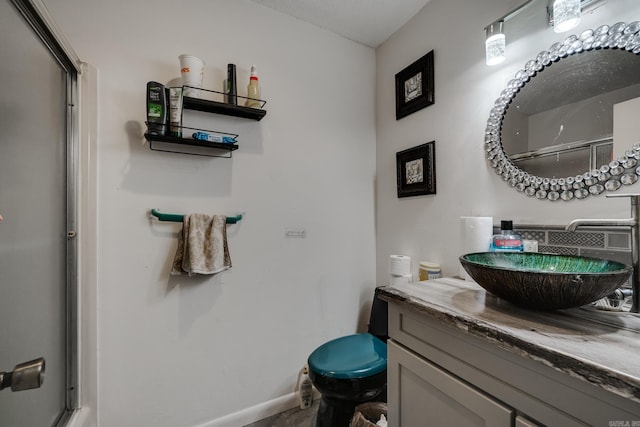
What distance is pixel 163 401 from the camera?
1.20m

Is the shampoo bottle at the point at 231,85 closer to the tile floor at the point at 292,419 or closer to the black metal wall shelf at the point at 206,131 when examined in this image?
the black metal wall shelf at the point at 206,131

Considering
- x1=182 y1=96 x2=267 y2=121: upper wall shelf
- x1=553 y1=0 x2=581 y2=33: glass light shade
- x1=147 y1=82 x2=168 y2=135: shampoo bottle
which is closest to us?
x1=553 y1=0 x2=581 y2=33: glass light shade

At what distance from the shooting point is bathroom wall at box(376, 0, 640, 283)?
3.04ft

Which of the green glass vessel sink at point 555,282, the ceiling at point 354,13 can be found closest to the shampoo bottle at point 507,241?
the green glass vessel sink at point 555,282

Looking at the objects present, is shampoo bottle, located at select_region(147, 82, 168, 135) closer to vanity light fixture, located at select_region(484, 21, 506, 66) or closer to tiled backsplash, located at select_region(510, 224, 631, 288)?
vanity light fixture, located at select_region(484, 21, 506, 66)

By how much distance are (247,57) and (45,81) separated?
843mm

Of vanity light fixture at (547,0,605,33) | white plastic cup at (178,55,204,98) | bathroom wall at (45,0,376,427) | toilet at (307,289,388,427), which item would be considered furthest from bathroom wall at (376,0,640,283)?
white plastic cup at (178,55,204,98)

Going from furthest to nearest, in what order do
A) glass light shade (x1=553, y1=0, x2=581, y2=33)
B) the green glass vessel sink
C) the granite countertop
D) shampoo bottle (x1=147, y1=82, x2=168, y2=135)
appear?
shampoo bottle (x1=147, y1=82, x2=168, y2=135), glass light shade (x1=553, y1=0, x2=581, y2=33), the green glass vessel sink, the granite countertop

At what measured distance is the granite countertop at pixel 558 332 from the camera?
41 cm

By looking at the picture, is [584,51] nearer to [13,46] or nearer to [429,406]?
[429,406]

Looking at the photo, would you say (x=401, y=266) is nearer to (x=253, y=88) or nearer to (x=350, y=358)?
(x=350, y=358)

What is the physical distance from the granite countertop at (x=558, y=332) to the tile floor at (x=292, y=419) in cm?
108

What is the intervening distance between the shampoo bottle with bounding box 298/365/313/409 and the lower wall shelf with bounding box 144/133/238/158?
1259 mm

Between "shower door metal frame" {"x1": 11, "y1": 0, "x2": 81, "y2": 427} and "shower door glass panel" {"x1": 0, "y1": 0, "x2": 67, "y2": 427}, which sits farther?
"shower door metal frame" {"x1": 11, "y1": 0, "x2": 81, "y2": 427}
